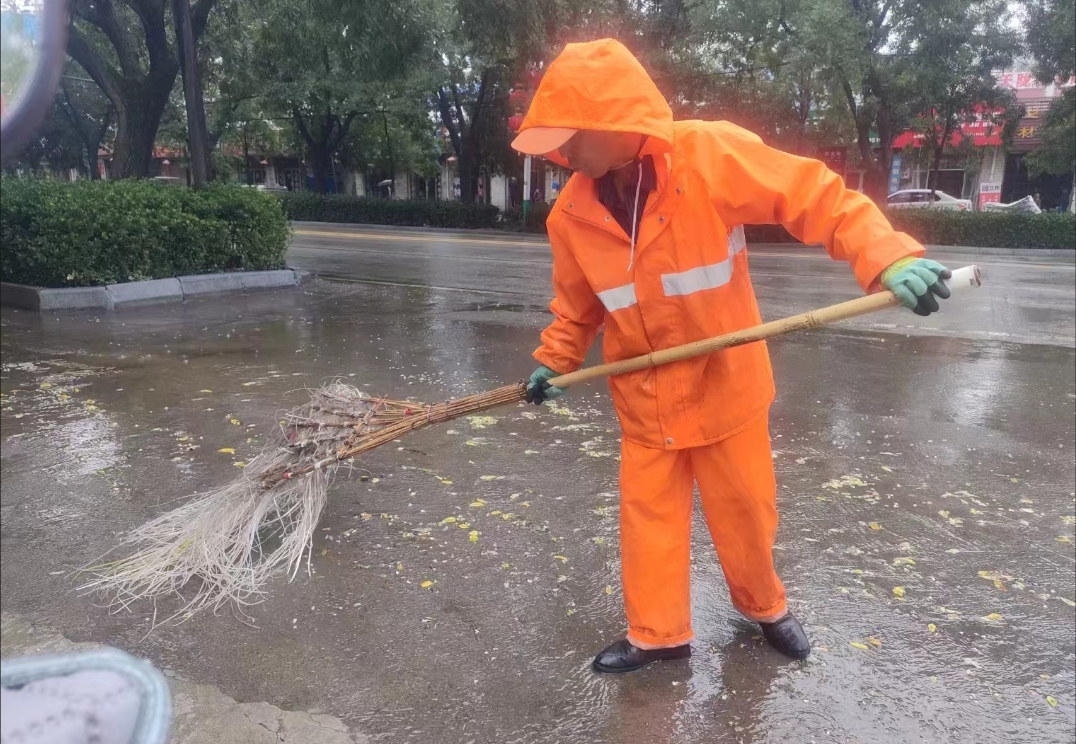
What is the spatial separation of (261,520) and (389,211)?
25.9m

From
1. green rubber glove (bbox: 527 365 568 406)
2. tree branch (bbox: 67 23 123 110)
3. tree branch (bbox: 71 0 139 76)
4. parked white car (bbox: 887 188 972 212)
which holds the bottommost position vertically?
green rubber glove (bbox: 527 365 568 406)

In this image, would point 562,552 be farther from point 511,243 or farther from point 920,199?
point 920,199

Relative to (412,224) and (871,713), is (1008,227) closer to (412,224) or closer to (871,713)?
(412,224)

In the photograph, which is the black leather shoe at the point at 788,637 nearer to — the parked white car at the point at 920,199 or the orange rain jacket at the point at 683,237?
the orange rain jacket at the point at 683,237

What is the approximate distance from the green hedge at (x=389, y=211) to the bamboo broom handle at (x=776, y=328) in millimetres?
24395

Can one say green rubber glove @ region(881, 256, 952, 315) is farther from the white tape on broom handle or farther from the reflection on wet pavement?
the reflection on wet pavement

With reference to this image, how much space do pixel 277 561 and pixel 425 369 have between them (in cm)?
329

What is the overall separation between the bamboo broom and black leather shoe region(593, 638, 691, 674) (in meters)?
0.84

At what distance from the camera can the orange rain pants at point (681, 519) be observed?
243 cm

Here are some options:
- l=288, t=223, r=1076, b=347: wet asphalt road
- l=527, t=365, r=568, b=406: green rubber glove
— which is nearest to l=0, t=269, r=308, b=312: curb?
l=288, t=223, r=1076, b=347: wet asphalt road

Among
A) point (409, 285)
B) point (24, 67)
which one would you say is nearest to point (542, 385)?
point (24, 67)

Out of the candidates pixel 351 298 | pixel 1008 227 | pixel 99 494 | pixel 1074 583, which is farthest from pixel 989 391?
pixel 1008 227

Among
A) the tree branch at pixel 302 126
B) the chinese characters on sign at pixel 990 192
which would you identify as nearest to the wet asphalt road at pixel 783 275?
the tree branch at pixel 302 126

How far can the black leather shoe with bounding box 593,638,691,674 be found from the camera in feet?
8.45
